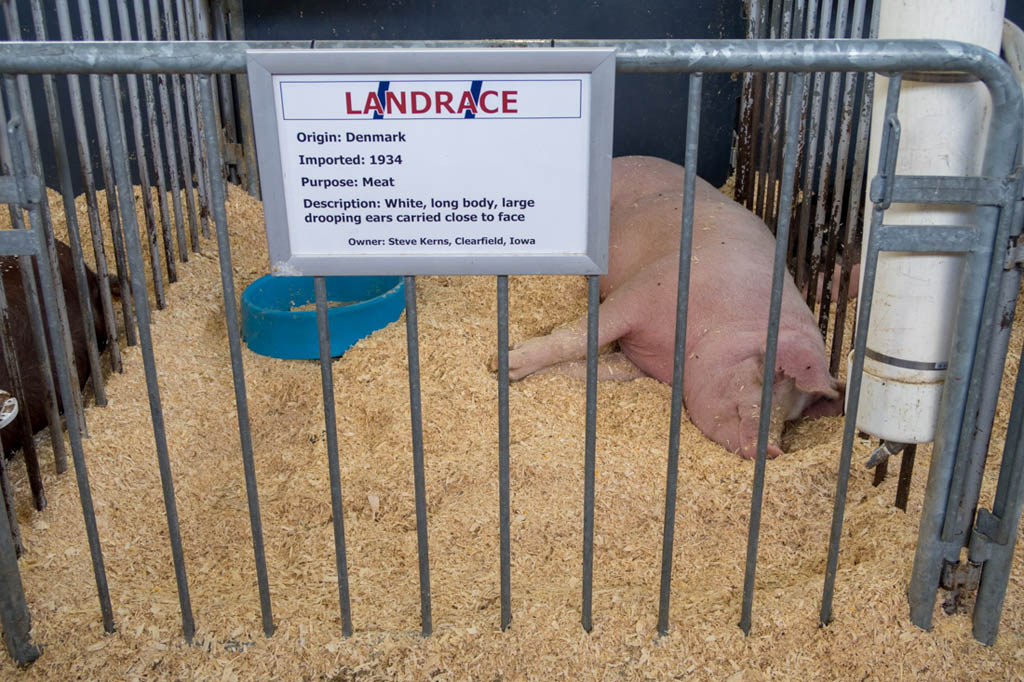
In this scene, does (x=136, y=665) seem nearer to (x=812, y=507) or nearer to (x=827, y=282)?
(x=812, y=507)

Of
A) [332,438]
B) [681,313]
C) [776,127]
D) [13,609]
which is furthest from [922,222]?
[776,127]

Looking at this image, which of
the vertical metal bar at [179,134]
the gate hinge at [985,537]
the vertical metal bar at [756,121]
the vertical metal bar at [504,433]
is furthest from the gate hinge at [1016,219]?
the vertical metal bar at [179,134]

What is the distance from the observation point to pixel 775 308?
6.29 ft

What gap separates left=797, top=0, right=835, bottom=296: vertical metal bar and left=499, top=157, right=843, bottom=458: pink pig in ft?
0.49

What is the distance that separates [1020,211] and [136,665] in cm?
218

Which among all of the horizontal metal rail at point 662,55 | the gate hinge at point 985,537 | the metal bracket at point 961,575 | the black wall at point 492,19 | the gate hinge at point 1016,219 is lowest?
the metal bracket at point 961,575

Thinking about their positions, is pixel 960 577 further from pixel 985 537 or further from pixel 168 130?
pixel 168 130

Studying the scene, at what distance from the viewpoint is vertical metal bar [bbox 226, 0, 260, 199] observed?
15.4 ft

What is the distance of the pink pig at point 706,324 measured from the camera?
10.8ft

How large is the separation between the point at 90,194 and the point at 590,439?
2.29 meters

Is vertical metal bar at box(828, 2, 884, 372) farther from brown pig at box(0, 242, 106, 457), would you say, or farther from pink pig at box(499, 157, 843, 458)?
brown pig at box(0, 242, 106, 457)

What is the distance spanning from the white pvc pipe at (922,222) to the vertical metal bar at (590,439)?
0.65 metres

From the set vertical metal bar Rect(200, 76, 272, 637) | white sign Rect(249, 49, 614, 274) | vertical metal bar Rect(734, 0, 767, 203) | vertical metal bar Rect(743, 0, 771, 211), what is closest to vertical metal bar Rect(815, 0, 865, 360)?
vertical metal bar Rect(743, 0, 771, 211)

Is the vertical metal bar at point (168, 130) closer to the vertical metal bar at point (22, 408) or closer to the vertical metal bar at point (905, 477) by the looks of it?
the vertical metal bar at point (22, 408)
